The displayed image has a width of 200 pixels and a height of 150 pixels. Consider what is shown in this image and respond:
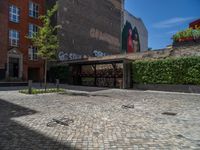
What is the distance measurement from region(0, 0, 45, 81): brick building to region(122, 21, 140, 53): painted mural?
25.5 metres

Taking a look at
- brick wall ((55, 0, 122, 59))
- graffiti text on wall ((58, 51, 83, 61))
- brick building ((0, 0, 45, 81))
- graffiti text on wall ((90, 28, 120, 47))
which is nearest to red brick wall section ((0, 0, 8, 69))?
brick building ((0, 0, 45, 81))

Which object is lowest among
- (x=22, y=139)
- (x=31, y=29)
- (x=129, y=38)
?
(x=22, y=139)

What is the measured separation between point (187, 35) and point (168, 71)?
4109mm

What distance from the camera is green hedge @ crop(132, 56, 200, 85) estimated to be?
17.7m

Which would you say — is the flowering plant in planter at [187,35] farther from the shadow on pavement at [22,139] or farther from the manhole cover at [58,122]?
the shadow on pavement at [22,139]

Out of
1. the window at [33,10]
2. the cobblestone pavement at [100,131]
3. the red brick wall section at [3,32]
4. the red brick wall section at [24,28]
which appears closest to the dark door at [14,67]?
the red brick wall section at [24,28]

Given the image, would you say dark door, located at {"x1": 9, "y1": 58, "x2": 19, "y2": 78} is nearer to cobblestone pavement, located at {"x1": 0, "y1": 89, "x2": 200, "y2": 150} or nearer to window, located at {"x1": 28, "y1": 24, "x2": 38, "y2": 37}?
window, located at {"x1": 28, "y1": 24, "x2": 38, "y2": 37}

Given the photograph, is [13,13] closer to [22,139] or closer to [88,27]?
[88,27]

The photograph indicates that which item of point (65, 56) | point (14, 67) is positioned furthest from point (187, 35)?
point (14, 67)

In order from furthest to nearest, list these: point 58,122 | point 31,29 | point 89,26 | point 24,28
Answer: point 89,26
point 31,29
point 24,28
point 58,122

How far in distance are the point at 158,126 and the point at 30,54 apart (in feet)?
96.1

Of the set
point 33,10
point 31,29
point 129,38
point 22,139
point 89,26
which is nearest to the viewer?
point 22,139

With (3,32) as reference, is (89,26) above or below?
above

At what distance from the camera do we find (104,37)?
4472 centimetres
